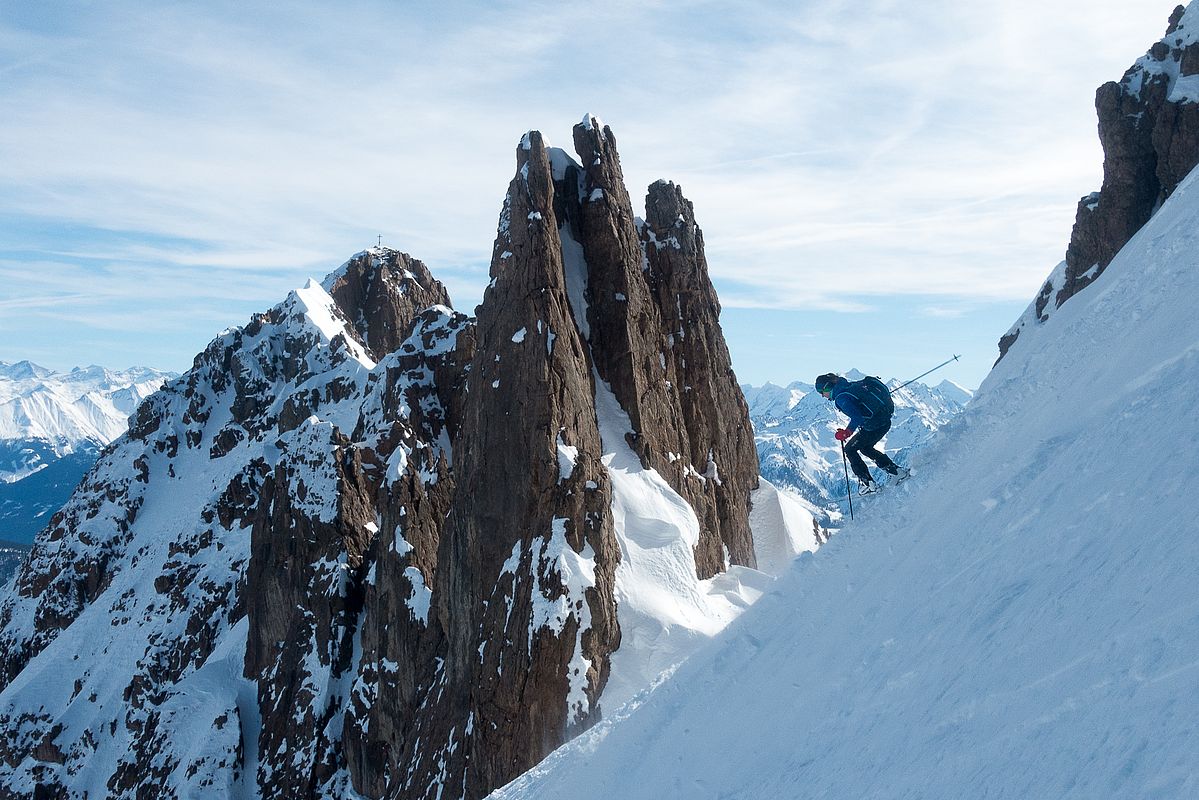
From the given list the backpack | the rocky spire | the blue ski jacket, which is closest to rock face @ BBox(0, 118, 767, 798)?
the rocky spire

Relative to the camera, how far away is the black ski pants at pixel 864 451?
62.1 ft

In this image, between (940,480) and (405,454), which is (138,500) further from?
(940,480)

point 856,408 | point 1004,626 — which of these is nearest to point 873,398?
point 856,408

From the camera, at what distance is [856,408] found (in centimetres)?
1917

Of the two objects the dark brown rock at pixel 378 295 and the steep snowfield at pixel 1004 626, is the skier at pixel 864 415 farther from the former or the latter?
the dark brown rock at pixel 378 295

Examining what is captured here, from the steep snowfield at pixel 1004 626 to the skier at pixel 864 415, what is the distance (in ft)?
7.66

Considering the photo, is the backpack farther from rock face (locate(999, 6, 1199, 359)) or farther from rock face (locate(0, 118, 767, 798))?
rock face (locate(999, 6, 1199, 359))

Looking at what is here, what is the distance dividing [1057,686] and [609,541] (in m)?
30.2

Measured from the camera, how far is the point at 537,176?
144ft

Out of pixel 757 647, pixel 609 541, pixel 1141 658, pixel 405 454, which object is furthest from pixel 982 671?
pixel 405 454

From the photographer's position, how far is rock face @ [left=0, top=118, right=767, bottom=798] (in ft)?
117

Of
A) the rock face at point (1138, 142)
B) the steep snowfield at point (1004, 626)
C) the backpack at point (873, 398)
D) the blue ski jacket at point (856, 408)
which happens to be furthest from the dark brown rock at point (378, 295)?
the steep snowfield at point (1004, 626)

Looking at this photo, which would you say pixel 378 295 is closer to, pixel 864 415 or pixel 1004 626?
pixel 864 415

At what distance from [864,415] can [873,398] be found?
0.45m
